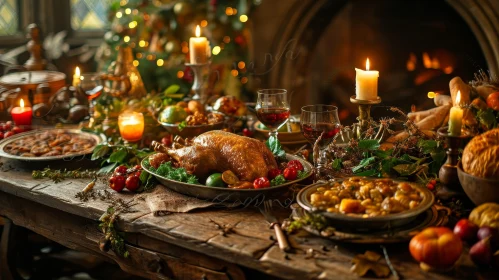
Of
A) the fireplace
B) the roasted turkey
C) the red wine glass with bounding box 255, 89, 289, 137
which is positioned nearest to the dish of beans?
the roasted turkey

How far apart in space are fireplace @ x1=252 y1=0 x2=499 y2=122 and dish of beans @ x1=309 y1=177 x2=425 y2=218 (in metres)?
2.19

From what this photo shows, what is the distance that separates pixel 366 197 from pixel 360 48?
2.98 metres

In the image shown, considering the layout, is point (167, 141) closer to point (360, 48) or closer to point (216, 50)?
point (216, 50)

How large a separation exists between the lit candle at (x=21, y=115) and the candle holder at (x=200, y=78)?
75 cm

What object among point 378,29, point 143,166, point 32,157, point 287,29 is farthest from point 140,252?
point 378,29

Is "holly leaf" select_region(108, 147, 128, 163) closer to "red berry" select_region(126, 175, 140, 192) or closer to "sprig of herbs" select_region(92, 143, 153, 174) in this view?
"sprig of herbs" select_region(92, 143, 153, 174)

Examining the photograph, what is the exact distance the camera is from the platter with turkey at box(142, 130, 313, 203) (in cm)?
174

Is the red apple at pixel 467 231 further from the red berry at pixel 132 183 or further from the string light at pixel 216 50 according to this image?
the string light at pixel 216 50

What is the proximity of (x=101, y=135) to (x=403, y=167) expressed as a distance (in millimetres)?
1257

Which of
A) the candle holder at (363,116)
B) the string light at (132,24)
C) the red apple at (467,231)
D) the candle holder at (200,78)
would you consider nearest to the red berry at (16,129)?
the candle holder at (200,78)

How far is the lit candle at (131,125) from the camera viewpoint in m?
2.32

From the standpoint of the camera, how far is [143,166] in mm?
1971

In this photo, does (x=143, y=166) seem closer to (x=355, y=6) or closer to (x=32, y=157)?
(x=32, y=157)

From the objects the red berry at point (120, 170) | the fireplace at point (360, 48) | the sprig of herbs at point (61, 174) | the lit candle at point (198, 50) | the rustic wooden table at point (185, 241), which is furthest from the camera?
the fireplace at point (360, 48)
